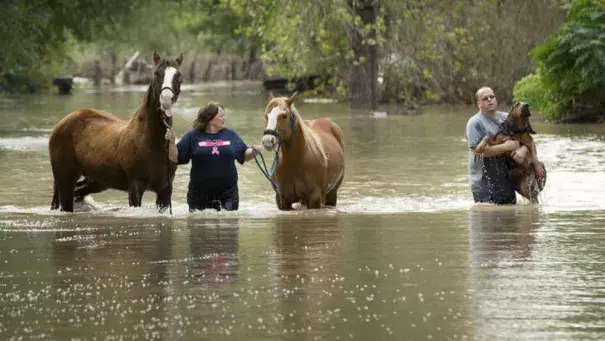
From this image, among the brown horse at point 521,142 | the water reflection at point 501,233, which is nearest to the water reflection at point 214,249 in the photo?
the water reflection at point 501,233

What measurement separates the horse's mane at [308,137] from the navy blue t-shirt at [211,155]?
598mm

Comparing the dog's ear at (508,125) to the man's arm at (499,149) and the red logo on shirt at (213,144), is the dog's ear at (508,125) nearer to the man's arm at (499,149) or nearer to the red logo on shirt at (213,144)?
the man's arm at (499,149)

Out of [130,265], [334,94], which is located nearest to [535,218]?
[130,265]

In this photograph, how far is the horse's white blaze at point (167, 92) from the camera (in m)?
14.2

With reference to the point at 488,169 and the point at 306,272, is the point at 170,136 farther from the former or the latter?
the point at 306,272

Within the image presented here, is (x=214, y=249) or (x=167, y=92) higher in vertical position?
(x=167, y=92)

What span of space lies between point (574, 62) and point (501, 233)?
22334 mm

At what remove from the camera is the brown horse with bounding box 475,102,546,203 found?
15219 mm

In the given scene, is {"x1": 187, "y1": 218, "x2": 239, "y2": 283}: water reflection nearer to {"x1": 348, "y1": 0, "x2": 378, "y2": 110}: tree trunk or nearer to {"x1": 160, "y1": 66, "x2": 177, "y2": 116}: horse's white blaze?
{"x1": 160, "y1": 66, "x2": 177, "y2": 116}: horse's white blaze

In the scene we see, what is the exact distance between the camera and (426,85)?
153 feet

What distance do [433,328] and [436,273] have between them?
2.03 meters

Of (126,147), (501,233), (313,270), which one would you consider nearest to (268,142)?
(126,147)

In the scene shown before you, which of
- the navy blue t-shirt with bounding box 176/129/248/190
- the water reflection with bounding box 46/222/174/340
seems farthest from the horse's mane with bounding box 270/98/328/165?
the water reflection with bounding box 46/222/174/340

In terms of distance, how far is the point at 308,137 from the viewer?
1539cm
